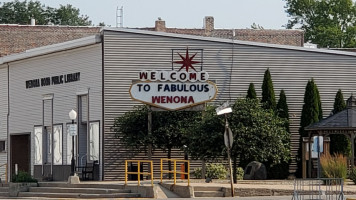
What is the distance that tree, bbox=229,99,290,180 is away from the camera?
149ft

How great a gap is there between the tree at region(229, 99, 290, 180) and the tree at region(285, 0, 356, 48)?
1989 inches

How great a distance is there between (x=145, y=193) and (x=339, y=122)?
10382mm

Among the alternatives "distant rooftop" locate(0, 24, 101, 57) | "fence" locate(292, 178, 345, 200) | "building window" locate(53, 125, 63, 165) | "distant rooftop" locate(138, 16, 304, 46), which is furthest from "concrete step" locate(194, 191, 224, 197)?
"distant rooftop" locate(138, 16, 304, 46)

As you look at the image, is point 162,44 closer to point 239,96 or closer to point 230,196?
point 239,96

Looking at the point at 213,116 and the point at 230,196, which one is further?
the point at 213,116

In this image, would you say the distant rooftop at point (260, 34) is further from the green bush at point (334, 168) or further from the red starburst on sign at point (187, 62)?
the green bush at point (334, 168)

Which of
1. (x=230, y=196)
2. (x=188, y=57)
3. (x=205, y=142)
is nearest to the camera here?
(x=230, y=196)

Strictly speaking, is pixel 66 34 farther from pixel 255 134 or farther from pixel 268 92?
pixel 255 134

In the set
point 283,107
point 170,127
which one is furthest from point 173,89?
point 283,107

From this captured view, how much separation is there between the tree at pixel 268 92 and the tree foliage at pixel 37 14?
191 ft

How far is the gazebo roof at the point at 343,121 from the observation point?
151 feet

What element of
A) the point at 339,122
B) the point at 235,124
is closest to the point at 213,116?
the point at 235,124

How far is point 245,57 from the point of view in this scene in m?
52.5

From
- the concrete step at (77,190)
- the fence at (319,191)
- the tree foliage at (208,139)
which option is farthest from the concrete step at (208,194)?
the tree foliage at (208,139)
